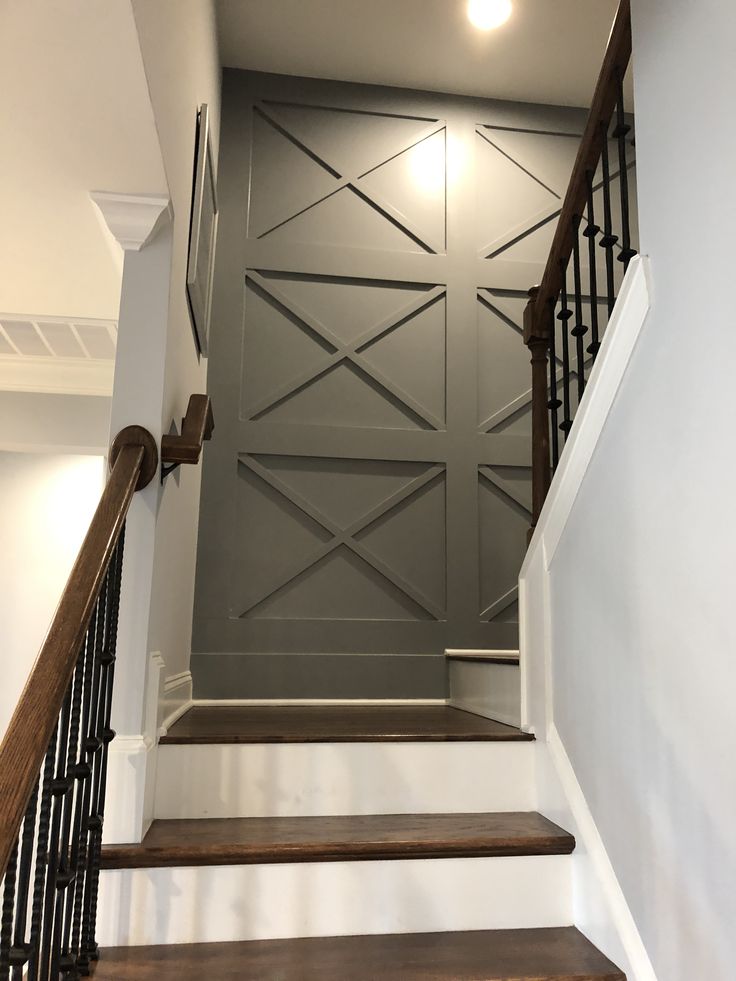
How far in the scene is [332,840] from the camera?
171cm

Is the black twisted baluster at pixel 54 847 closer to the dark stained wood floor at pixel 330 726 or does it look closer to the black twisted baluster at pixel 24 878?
the black twisted baluster at pixel 24 878

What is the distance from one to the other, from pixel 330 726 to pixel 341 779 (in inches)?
9.3

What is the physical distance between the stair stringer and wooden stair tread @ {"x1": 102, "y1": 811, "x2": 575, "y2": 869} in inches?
3.1

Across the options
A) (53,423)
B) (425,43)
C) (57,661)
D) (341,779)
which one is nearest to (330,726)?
(341,779)

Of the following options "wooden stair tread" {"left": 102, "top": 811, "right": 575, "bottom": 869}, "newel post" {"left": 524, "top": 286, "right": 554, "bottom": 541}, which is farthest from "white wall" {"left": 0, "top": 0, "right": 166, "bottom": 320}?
"wooden stair tread" {"left": 102, "top": 811, "right": 575, "bottom": 869}

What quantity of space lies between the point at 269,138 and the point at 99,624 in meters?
2.77

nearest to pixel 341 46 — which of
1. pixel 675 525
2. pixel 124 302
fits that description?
pixel 124 302

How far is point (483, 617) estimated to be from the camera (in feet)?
10.6

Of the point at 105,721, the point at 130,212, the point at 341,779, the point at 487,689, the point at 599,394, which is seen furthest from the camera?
the point at 487,689

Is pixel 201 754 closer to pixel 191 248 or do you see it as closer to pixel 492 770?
pixel 492 770

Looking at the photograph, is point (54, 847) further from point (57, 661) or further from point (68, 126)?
point (68, 126)

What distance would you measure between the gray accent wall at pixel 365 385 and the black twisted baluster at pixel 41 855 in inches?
71.1

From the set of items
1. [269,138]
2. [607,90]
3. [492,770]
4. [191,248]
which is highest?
[269,138]

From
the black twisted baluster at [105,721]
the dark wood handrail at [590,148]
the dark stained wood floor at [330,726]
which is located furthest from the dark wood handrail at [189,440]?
the dark wood handrail at [590,148]
